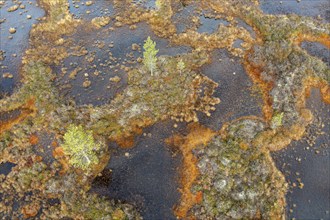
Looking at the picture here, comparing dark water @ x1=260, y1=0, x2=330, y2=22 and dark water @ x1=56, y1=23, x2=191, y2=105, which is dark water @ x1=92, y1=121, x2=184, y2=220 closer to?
dark water @ x1=56, y1=23, x2=191, y2=105

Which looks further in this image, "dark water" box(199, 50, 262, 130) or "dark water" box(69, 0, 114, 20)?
"dark water" box(69, 0, 114, 20)

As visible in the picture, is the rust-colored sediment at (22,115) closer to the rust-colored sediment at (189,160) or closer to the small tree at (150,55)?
the small tree at (150,55)

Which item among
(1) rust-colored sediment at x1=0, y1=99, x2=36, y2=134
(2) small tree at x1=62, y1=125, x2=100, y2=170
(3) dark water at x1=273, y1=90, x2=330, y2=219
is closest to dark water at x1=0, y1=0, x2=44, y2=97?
(1) rust-colored sediment at x1=0, y1=99, x2=36, y2=134

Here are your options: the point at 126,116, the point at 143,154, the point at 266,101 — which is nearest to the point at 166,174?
the point at 143,154

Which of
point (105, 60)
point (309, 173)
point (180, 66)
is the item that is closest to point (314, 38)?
point (180, 66)

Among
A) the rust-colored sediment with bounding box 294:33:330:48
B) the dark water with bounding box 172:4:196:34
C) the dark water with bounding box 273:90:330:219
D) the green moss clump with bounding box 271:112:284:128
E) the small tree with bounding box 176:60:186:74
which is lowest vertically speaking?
the dark water with bounding box 273:90:330:219

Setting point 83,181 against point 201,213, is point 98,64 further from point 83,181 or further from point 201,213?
point 201,213
